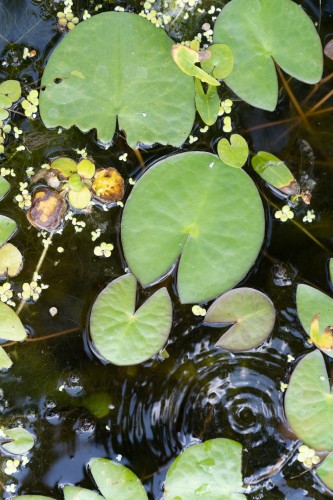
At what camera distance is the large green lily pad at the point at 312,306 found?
2.60 metres

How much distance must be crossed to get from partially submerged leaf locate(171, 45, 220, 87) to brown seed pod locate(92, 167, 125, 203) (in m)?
0.59

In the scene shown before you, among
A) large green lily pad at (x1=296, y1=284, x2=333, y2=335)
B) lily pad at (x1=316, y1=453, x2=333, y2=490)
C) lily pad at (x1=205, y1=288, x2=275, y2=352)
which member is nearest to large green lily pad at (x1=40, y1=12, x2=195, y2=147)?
lily pad at (x1=205, y1=288, x2=275, y2=352)

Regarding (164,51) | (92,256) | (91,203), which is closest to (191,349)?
(92,256)

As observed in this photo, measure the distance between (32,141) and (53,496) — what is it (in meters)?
1.74

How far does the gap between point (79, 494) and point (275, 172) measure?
1775 mm

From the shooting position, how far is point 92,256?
9.11 ft

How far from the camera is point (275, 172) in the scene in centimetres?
268

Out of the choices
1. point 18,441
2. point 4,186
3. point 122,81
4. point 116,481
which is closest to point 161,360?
point 116,481

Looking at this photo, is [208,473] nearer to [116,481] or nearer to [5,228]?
[116,481]

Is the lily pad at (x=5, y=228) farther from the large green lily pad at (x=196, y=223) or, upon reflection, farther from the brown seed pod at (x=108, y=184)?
the large green lily pad at (x=196, y=223)

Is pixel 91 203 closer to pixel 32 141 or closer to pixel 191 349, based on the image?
pixel 32 141

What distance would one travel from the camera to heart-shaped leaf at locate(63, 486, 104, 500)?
259 cm

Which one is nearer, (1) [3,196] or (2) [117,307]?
(2) [117,307]

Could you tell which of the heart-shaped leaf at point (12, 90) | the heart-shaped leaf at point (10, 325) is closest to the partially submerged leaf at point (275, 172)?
the heart-shaped leaf at point (12, 90)
